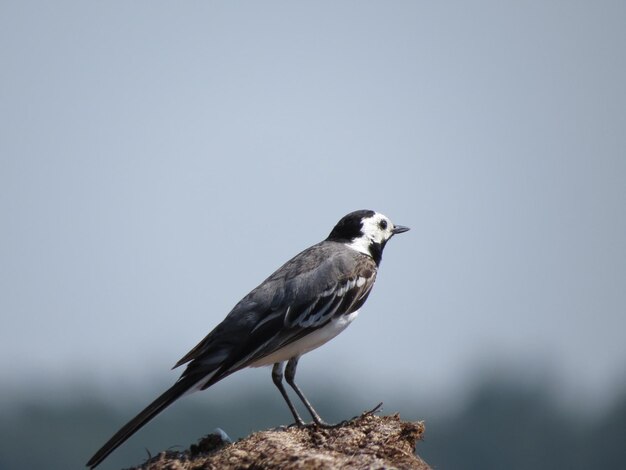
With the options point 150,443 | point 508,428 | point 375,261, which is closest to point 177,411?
point 150,443

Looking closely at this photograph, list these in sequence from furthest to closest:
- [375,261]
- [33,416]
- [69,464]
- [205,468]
Answer: [33,416]
[69,464]
[375,261]
[205,468]

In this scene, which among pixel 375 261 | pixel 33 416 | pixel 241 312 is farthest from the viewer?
pixel 33 416

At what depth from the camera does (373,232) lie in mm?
20312

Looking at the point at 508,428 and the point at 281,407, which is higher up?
the point at 281,407

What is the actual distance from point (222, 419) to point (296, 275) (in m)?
96.8

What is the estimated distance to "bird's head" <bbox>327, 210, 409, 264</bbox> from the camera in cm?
2005

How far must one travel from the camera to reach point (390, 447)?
49.9 feet

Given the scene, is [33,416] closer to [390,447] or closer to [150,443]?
[150,443]

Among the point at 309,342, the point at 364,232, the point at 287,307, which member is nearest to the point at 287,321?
the point at 287,307

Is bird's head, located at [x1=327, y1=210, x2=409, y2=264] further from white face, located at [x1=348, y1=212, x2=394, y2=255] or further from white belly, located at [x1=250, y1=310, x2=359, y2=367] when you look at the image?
white belly, located at [x1=250, y1=310, x2=359, y2=367]

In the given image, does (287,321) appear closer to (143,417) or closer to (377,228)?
(143,417)

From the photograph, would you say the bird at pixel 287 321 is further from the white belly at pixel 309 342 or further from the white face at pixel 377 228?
the white face at pixel 377 228

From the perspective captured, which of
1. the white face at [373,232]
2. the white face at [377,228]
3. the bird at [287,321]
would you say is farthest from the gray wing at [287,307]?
the white face at [377,228]

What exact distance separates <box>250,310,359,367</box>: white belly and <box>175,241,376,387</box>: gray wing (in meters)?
0.10
